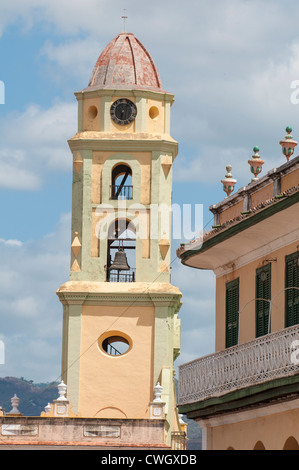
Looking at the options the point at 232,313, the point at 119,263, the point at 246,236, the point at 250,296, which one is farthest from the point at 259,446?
the point at 119,263

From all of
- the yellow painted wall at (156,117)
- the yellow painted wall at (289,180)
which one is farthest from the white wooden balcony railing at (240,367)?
the yellow painted wall at (156,117)

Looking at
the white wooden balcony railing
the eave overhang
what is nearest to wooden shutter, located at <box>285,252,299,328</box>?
the eave overhang

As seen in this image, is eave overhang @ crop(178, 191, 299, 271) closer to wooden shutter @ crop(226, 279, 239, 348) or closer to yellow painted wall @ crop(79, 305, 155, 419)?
wooden shutter @ crop(226, 279, 239, 348)

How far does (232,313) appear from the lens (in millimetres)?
34438

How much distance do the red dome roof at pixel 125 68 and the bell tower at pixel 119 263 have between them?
8 cm

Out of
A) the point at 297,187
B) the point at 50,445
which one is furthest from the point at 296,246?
the point at 50,445

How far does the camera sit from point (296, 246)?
30.8 metres

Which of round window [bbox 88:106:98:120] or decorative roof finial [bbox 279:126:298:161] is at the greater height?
round window [bbox 88:106:98:120]

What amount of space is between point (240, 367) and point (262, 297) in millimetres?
2073

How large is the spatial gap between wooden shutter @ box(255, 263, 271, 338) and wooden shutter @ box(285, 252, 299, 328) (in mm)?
1052

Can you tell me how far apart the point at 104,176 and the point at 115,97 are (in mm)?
3107

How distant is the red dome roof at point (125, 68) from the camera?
208 feet

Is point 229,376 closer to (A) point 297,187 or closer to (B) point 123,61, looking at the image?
(A) point 297,187

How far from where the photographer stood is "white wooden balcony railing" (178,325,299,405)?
2856 centimetres
